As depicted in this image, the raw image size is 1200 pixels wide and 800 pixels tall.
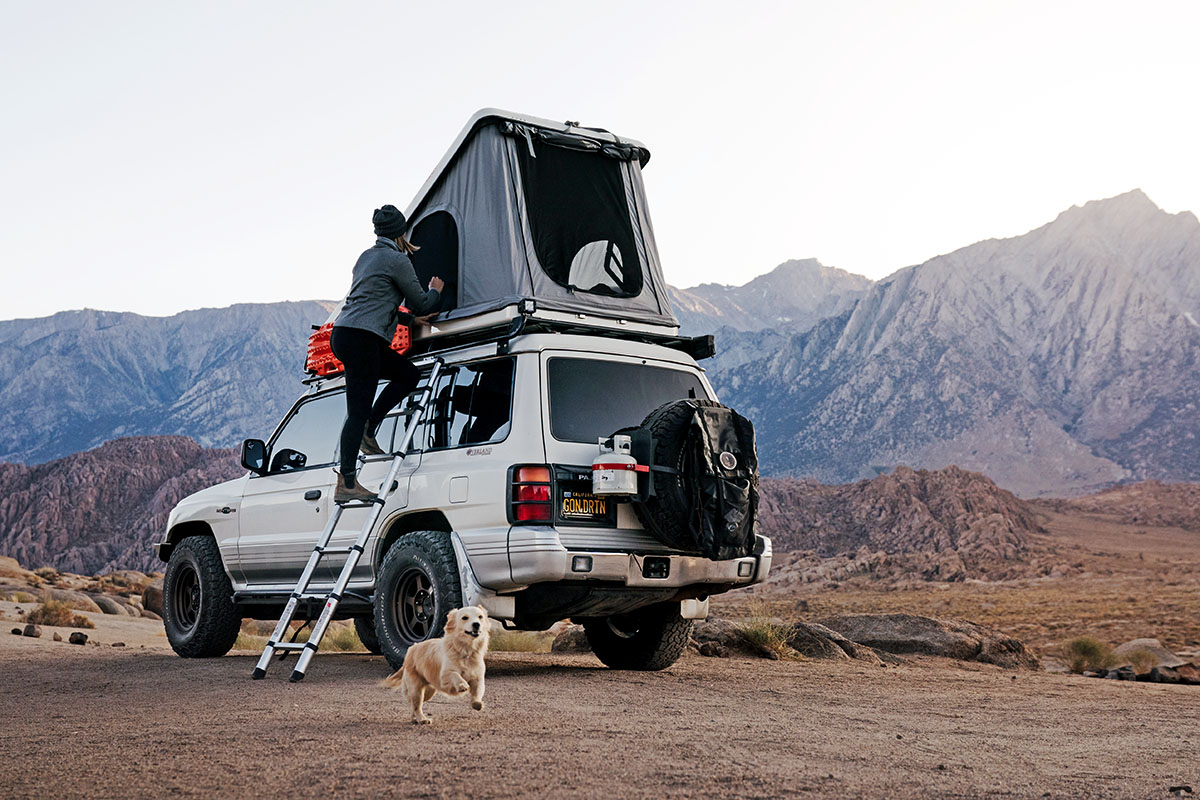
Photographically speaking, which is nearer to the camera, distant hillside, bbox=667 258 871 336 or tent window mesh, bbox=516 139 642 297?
tent window mesh, bbox=516 139 642 297

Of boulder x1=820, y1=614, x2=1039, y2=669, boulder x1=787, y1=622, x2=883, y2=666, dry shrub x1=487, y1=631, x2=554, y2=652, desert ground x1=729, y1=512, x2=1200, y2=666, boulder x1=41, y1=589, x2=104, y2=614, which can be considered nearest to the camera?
boulder x1=787, y1=622, x2=883, y2=666

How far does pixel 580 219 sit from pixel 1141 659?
10.6 meters

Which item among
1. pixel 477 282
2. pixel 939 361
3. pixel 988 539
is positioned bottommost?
pixel 988 539

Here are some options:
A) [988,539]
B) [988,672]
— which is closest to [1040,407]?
[988,539]

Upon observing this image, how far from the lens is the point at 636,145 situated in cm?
1045

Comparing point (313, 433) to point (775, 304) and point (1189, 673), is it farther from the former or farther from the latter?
point (775, 304)

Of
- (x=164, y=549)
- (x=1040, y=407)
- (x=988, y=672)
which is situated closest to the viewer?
(x=164, y=549)

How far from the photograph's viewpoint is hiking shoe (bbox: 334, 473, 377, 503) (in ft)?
→ 27.7

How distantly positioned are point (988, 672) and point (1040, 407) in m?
92.5

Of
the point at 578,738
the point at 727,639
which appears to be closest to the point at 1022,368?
the point at 727,639

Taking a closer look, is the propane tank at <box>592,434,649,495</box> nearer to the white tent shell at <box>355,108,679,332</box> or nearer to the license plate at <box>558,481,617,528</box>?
the license plate at <box>558,481,617,528</box>

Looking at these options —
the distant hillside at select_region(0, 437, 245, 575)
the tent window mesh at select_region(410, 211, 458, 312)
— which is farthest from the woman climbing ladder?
the distant hillside at select_region(0, 437, 245, 575)

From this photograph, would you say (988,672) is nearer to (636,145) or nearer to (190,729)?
(636,145)

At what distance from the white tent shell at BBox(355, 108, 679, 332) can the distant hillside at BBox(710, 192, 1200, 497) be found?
8546cm
